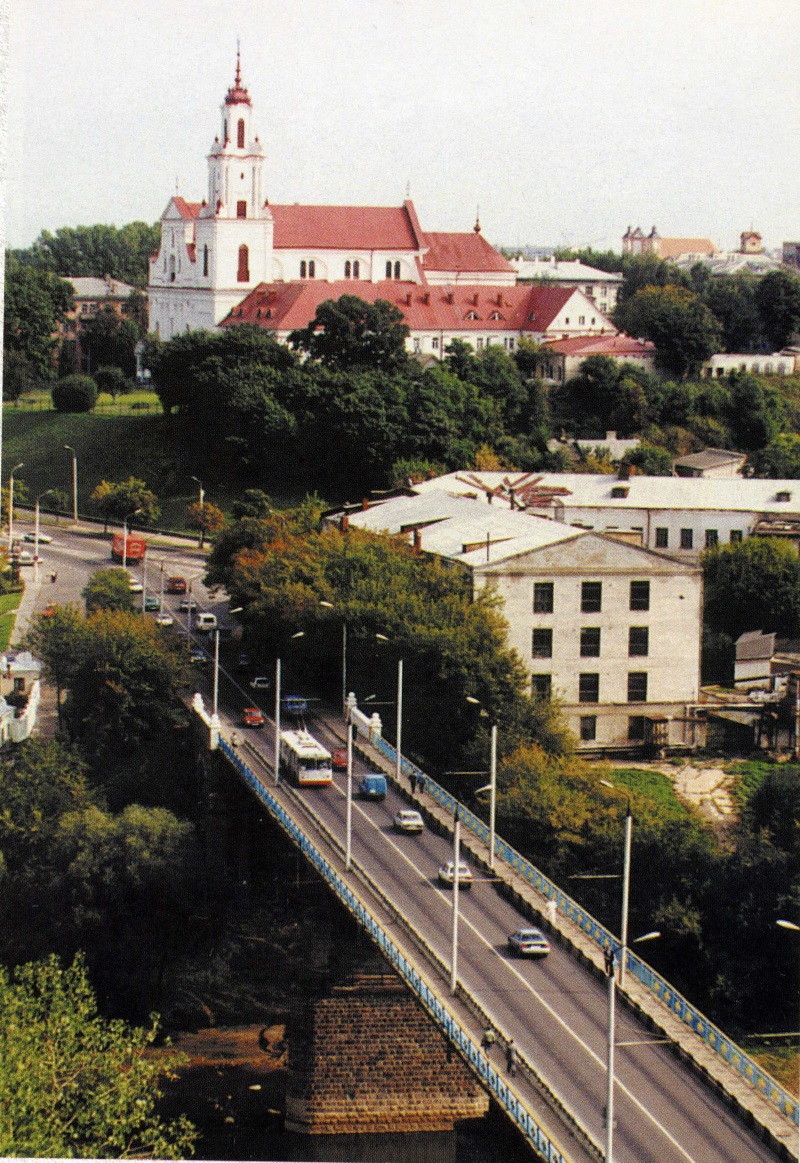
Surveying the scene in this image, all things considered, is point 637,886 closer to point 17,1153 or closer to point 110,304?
point 17,1153

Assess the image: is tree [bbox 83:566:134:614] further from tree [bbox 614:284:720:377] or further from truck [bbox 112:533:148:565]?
tree [bbox 614:284:720:377]

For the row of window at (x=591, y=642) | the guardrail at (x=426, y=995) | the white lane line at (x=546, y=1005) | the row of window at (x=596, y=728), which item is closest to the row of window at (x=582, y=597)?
the row of window at (x=591, y=642)

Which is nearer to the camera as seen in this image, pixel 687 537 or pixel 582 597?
pixel 582 597

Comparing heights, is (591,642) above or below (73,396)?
below

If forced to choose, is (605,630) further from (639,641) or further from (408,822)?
(408,822)

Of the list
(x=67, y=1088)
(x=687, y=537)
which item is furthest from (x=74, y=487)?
(x=67, y=1088)

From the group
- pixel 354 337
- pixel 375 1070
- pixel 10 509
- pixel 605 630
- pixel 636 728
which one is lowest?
pixel 375 1070
